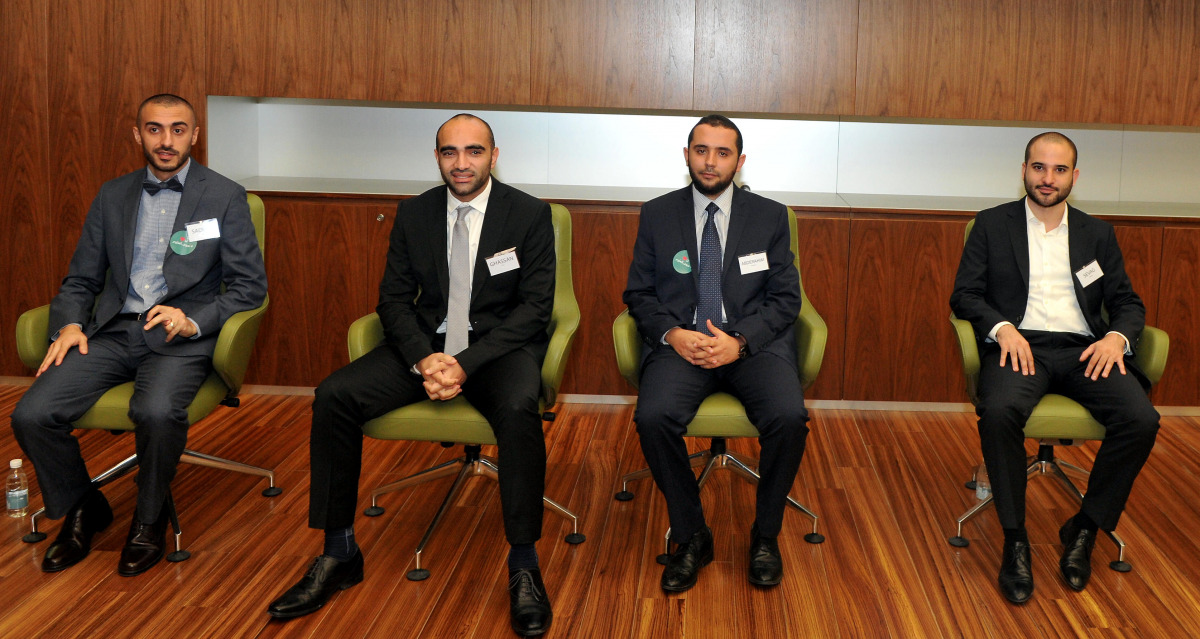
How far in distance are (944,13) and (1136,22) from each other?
2.99 feet

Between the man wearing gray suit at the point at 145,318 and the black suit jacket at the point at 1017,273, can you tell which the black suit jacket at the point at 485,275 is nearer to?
the man wearing gray suit at the point at 145,318

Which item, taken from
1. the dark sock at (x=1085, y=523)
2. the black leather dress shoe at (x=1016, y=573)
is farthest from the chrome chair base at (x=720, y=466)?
the dark sock at (x=1085, y=523)

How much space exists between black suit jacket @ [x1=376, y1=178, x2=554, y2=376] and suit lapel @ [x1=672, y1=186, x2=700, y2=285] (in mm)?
459

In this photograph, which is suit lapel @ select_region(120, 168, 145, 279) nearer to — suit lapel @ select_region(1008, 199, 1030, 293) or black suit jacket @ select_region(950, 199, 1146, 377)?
black suit jacket @ select_region(950, 199, 1146, 377)

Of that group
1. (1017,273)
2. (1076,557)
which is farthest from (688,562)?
(1017,273)

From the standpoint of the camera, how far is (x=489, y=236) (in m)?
3.48

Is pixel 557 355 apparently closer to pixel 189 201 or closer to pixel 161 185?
pixel 189 201

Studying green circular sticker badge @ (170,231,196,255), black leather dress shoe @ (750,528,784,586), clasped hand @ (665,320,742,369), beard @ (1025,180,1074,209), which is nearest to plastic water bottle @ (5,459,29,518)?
green circular sticker badge @ (170,231,196,255)

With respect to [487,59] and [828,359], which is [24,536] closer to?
[487,59]

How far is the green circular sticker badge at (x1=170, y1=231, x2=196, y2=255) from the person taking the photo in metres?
3.63

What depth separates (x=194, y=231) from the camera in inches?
143

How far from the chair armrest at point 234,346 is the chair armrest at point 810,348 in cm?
189

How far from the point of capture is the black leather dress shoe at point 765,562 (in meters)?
3.18

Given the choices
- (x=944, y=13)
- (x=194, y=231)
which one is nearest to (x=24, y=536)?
(x=194, y=231)
